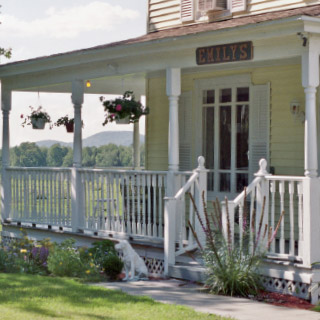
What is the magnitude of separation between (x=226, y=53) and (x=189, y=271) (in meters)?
3.40

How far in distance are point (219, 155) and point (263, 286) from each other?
412cm

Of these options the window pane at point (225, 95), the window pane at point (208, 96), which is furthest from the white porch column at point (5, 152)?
the window pane at point (225, 95)

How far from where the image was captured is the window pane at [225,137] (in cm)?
1396

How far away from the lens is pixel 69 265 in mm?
11633

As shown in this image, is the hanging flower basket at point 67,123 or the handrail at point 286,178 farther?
the hanging flower basket at point 67,123

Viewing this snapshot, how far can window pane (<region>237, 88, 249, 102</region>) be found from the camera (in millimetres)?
13680

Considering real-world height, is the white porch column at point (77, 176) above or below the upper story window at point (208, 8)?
below

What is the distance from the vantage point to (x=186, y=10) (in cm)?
1542

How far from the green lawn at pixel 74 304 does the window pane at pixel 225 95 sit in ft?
16.8

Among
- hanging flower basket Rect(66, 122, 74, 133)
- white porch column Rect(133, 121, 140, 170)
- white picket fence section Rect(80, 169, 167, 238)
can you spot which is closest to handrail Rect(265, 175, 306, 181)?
white picket fence section Rect(80, 169, 167, 238)

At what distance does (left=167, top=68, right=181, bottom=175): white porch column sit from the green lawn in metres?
2.98

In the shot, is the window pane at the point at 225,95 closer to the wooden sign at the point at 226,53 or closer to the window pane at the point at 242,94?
the window pane at the point at 242,94

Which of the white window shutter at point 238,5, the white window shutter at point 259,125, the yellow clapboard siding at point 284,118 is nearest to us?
the yellow clapboard siding at point 284,118

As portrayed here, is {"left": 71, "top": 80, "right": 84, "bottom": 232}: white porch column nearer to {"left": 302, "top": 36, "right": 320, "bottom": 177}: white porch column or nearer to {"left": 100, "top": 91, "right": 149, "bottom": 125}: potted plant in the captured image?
{"left": 100, "top": 91, "right": 149, "bottom": 125}: potted plant
